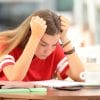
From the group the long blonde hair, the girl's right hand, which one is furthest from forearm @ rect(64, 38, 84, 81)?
the girl's right hand

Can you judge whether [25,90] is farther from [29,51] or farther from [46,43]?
[46,43]

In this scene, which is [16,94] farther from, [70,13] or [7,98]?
[70,13]

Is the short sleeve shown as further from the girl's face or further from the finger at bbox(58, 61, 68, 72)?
the finger at bbox(58, 61, 68, 72)

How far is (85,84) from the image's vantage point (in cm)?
139

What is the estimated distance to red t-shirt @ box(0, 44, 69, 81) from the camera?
63.1 inches

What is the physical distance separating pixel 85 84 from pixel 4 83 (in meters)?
0.31

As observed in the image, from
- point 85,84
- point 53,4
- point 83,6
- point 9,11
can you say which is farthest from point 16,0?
point 85,84

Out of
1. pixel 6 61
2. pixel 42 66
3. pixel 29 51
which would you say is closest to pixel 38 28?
pixel 29 51

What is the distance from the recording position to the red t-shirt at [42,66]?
5.25 ft

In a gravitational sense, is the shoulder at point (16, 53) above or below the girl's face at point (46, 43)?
below

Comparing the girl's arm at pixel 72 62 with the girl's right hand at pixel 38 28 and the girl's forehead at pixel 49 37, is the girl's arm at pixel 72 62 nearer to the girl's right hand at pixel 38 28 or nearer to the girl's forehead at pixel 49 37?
the girl's forehead at pixel 49 37

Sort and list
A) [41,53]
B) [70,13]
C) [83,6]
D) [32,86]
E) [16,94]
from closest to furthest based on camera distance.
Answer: [16,94] → [32,86] → [41,53] → [83,6] → [70,13]

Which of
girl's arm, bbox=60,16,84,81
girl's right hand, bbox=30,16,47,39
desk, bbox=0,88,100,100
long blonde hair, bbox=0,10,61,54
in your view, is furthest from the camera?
girl's arm, bbox=60,16,84,81

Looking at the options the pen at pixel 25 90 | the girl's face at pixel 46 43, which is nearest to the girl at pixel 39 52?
the girl's face at pixel 46 43
